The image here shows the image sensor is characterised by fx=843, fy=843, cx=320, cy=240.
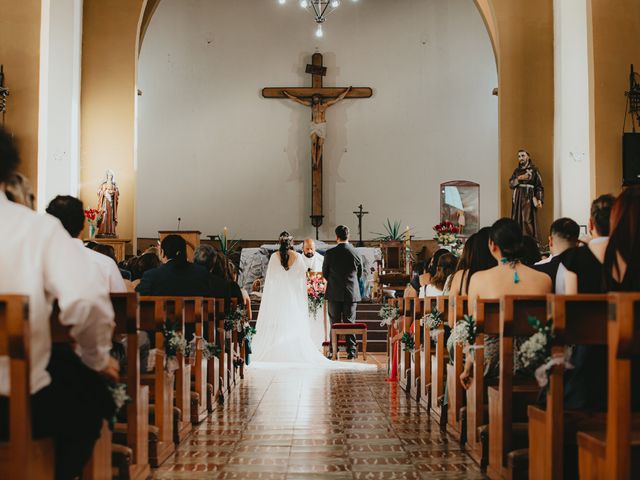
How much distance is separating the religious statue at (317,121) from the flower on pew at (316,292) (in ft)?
21.1

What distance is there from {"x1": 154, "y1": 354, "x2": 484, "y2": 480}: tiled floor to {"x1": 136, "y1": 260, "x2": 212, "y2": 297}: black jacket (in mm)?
892

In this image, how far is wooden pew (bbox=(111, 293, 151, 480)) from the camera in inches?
136

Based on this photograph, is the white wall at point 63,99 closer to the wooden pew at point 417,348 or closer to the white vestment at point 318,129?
the white vestment at point 318,129

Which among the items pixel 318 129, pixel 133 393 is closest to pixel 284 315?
pixel 133 393

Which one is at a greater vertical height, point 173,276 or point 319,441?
point 173,276

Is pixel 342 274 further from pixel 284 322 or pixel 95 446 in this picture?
pixel 95 446

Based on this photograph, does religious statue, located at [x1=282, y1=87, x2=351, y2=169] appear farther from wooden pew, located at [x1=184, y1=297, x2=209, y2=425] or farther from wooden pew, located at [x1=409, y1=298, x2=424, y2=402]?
wooden pew, located at [x1=184, y1=297, x2=209, y2=425]

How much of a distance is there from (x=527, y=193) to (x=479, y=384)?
25.6 ft

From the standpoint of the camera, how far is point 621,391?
2.51 metres

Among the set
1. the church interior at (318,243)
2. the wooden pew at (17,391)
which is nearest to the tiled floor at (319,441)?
the church interior at (318,243)

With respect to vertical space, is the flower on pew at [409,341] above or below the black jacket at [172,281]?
below

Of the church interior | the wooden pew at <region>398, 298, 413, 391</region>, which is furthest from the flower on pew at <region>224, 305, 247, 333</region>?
the wooden pew at <region>398, 298, 413, 391</region>

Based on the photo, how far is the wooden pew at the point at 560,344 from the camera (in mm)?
2941

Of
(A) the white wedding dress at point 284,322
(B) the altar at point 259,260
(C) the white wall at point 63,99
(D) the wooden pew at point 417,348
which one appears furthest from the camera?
(B) the altar at point 259,260
